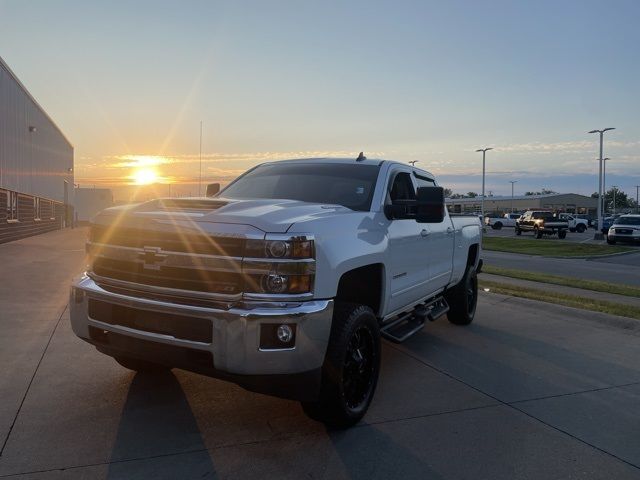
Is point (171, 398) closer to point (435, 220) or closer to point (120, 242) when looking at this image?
point (120, 242)

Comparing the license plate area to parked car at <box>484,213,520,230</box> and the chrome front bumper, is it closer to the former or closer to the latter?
the chrome front bumper

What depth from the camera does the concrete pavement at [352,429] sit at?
131 inches

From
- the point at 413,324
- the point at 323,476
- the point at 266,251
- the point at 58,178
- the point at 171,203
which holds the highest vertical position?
the point at 58,178

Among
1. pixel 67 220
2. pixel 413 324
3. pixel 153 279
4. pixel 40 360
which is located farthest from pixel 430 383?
pixel 67 220

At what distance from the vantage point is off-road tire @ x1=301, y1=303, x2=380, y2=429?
3.61 meters

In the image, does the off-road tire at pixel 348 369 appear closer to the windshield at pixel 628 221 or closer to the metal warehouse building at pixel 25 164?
the metal warehouse building at pixel 25 164

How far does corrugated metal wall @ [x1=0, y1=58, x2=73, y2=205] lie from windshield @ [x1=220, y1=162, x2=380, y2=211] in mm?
19695

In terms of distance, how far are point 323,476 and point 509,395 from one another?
2174 mm

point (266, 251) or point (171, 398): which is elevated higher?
point (266, 251)

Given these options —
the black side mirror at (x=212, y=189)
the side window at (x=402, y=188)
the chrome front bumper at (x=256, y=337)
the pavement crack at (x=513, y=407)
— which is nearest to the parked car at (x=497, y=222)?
the pavement crack at (x=513, y=407)

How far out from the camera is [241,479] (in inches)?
123

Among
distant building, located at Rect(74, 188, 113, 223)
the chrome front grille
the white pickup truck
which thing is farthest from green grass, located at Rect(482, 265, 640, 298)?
distant building, located at Rect(74, 188, 113, 223)

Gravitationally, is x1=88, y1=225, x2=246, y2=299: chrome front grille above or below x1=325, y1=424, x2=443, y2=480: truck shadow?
above

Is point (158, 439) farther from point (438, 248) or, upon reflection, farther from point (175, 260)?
point (438, 248)
